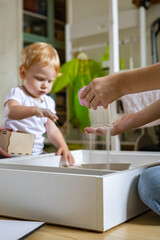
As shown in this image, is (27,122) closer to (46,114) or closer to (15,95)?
(15,95)

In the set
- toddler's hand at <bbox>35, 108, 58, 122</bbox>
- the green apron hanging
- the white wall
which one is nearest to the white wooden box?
toddler's hand at <bbox>35, 108, 58, 122</bbox>

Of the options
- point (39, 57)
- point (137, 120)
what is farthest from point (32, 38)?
point (137, 120)

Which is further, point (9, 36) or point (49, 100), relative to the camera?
point (9, 36)

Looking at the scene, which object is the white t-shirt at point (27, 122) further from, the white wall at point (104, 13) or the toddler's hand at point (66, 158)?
the white wall at point (104, 13)

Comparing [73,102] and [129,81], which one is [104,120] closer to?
[129,81]

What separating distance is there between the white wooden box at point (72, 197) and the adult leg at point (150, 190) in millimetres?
25

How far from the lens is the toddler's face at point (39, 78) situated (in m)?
1.41

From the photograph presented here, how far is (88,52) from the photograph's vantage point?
11.6 ft

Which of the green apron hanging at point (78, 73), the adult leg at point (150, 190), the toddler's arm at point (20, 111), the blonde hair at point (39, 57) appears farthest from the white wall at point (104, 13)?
the adult leg at point (150, 190)

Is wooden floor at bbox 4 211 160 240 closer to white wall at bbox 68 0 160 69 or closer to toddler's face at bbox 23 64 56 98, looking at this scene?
toddler's face at bbox 23 64 56 98

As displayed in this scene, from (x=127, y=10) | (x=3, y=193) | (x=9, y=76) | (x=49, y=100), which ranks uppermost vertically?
(x=127, y=10)

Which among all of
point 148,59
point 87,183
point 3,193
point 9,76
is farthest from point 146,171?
point 9,76

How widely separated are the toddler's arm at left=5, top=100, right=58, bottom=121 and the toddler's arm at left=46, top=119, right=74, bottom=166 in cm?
18

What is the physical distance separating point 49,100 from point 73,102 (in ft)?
5.47
